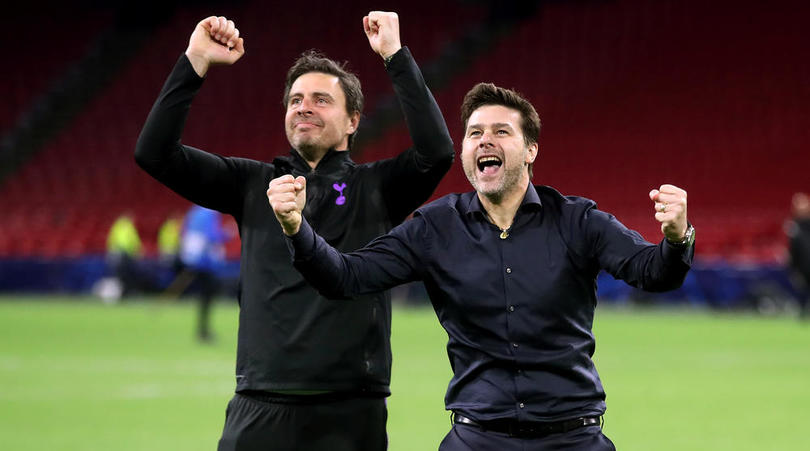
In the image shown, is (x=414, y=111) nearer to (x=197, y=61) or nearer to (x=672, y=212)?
(x=197, y=61)

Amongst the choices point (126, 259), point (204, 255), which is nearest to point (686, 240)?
point (204, 255)

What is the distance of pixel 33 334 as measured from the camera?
1894 centimetres

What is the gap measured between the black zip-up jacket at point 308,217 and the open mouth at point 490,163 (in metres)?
0.37

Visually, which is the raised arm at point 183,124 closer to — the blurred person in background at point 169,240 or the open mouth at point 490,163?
the open mouth at point 490,163

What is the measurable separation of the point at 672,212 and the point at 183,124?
82.2 inches

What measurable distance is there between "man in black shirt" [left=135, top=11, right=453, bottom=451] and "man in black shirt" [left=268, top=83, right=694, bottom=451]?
14.0 inches

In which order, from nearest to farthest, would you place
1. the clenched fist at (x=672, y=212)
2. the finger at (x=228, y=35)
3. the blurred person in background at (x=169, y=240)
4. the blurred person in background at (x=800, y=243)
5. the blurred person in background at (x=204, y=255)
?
the clenched fist at (x=672, y=212) < the finger at (x=228, y=35) < the blurred person in background at (x=204, y=255) < the blurred person in background at (x=800, y=243) < the blurred person in background at (x=169, y=240)

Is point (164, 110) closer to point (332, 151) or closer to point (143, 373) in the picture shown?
point (332, 151)

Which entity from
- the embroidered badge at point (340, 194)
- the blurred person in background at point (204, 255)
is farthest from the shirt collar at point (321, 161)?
the blurred person in background at point (204, 255)

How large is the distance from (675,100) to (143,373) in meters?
20.6

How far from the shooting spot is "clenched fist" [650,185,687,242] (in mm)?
4129

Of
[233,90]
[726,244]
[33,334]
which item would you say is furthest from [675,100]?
[33,334]

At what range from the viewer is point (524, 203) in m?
4.64

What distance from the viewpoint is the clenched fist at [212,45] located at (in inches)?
197
